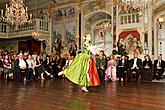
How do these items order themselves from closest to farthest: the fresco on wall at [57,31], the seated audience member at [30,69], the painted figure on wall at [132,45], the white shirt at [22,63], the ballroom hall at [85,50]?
1. the ballroom hall at [85,50]
2. the white shirt at [22,63]
3. the seated audience member at [30,69]
4. the painted figure on wall at [132,45]
5. the fresco on wall at [57,31]

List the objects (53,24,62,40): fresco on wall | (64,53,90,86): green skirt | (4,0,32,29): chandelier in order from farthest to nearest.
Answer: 1. (53,24,62,40): fresco on wall
2. (4,0,32,29): chandelier
3. (64,53,90,86): green skirt

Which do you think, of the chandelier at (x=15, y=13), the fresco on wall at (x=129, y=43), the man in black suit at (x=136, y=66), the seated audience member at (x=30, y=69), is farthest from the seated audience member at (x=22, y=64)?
the fresco on wall at (x=129, y=43)

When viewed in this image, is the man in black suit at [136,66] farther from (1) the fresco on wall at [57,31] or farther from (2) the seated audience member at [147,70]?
(1) the fresco on wall at [57,31]

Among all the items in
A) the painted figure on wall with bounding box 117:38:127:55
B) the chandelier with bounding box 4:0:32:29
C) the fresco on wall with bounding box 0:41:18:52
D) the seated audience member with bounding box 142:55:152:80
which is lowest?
the seated audience member with bounding box 142:55:152:80

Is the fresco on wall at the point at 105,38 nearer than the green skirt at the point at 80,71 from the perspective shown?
No

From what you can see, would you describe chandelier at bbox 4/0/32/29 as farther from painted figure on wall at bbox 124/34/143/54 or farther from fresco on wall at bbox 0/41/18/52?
fresco on wall at bbox 0/41/18/52

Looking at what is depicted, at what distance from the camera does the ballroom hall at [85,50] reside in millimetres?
6582

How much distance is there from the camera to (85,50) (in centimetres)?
661

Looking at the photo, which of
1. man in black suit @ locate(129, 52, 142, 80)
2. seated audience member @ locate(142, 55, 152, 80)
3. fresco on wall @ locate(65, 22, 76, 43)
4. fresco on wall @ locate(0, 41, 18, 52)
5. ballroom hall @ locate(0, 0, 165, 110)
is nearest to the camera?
ballroom hall @ locate(0, 0, 165, 110)

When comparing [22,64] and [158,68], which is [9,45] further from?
[158,68]

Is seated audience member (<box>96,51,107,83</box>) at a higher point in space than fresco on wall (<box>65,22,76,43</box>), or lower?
lower

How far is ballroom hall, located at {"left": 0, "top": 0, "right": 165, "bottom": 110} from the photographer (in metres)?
6.58

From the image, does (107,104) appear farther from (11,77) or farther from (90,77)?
(11,77)

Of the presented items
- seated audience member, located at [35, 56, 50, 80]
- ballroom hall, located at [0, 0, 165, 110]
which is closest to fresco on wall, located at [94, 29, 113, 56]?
ballroom hall, located at [0, 0, 165, 110]
